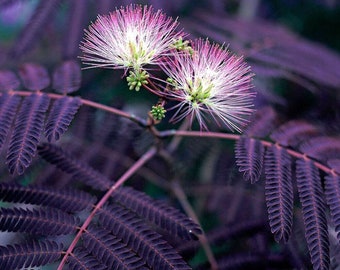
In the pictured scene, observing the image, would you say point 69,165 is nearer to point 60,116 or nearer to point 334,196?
point 60,116

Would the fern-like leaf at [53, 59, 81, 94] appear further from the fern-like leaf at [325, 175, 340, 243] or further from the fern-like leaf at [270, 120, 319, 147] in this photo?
the fern-like leaf at [325, 175, 340, 243]

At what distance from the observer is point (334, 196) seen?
120cm

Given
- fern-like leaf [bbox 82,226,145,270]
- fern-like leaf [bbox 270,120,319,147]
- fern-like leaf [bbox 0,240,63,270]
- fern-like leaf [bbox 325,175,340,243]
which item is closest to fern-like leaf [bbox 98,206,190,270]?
fern-like leaf [bbox 82,226,145,270]

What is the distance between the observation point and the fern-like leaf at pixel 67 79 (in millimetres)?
1457

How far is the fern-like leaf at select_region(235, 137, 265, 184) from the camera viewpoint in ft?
3.78

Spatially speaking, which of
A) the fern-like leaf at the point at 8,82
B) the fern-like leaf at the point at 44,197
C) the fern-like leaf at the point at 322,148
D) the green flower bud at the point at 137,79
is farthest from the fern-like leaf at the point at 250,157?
the fern-like leaf at the point at 8,82

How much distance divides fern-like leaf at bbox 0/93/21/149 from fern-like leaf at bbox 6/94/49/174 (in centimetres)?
2

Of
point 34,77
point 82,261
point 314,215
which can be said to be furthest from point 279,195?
point 34,77

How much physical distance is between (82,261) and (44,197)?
251mm

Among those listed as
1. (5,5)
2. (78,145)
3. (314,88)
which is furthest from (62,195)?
(314,88)

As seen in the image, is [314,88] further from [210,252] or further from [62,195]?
[62,195]

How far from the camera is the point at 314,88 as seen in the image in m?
1.91

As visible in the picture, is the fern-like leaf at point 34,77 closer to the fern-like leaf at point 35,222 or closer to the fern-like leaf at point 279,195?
the fern-like leaf at point 35,222

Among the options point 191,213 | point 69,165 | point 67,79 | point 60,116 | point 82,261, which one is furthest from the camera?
point 191,213
